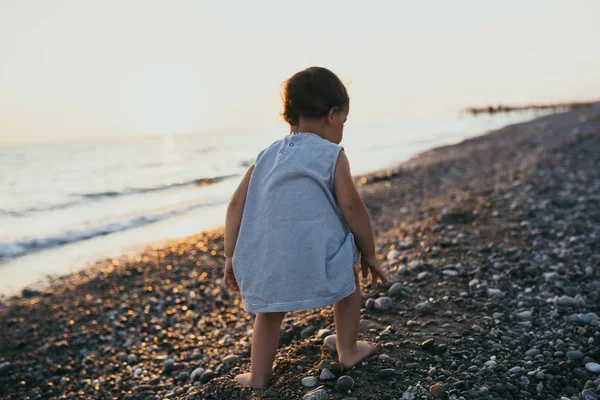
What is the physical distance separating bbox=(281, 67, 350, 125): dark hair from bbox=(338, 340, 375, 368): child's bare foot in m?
1.63

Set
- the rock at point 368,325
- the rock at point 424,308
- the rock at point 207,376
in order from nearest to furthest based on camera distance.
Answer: the rock at point 368,325 → the rock at point 207,376 → the rock at point 424,308

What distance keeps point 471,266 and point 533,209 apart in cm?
277

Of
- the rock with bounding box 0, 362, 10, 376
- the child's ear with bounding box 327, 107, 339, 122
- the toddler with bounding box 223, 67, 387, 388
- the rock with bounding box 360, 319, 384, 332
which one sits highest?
the child's ear with bounding box 327, 107, 339, 122

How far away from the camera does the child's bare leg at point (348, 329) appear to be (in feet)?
10.1

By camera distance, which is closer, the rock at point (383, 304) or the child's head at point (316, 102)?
the child's head at point (316, 102)

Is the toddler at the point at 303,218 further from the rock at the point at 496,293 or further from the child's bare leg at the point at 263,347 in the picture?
the rock at the point at 496,293

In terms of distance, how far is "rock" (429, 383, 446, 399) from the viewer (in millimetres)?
2761

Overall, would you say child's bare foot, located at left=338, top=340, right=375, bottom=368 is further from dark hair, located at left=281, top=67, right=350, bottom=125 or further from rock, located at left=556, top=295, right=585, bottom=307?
rock, located at left=556, top=295, right=585, bottom=307

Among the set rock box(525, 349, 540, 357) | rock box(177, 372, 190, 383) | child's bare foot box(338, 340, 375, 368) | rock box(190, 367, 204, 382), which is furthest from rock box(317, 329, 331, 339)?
rock box(525, 349, 540, 357)

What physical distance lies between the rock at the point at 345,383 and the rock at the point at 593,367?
164 cm

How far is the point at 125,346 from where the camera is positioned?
16.6ft

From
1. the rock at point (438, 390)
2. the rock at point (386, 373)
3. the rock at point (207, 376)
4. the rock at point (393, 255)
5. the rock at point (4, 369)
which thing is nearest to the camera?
the rock at point (438, 390)

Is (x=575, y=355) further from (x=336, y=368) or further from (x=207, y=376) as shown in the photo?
(x=207, y=376)

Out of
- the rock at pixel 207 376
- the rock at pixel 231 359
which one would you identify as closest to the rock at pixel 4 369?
the rock at pixel 207 376
